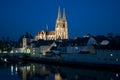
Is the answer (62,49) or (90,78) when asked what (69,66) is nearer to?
(90,78)

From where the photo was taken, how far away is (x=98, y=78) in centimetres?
3400

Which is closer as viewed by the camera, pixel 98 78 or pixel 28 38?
pixel 98 78

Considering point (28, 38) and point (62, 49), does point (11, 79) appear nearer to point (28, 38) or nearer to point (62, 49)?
point (62, 49)

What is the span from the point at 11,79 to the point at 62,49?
3002 cm

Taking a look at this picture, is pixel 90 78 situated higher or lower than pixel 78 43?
lower

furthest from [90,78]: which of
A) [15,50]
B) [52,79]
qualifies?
[15,50]

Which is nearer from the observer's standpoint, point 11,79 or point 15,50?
point 11,79

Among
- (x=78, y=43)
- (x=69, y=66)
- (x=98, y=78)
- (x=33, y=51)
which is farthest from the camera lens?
(x=33, y=51)

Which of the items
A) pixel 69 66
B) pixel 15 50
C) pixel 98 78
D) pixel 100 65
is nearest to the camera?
pixel 98 78

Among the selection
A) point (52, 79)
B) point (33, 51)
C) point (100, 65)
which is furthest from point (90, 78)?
point (33, 51)

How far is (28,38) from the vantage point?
3762 inches

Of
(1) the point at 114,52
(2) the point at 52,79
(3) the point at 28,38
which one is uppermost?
(3) the point at 28,38

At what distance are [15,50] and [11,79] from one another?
2264 inches

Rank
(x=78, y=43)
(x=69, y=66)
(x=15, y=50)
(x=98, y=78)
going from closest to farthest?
(x=98, y=78) < (x=69, y=66) < (x=78, y=43) < (x=15, y=50)
